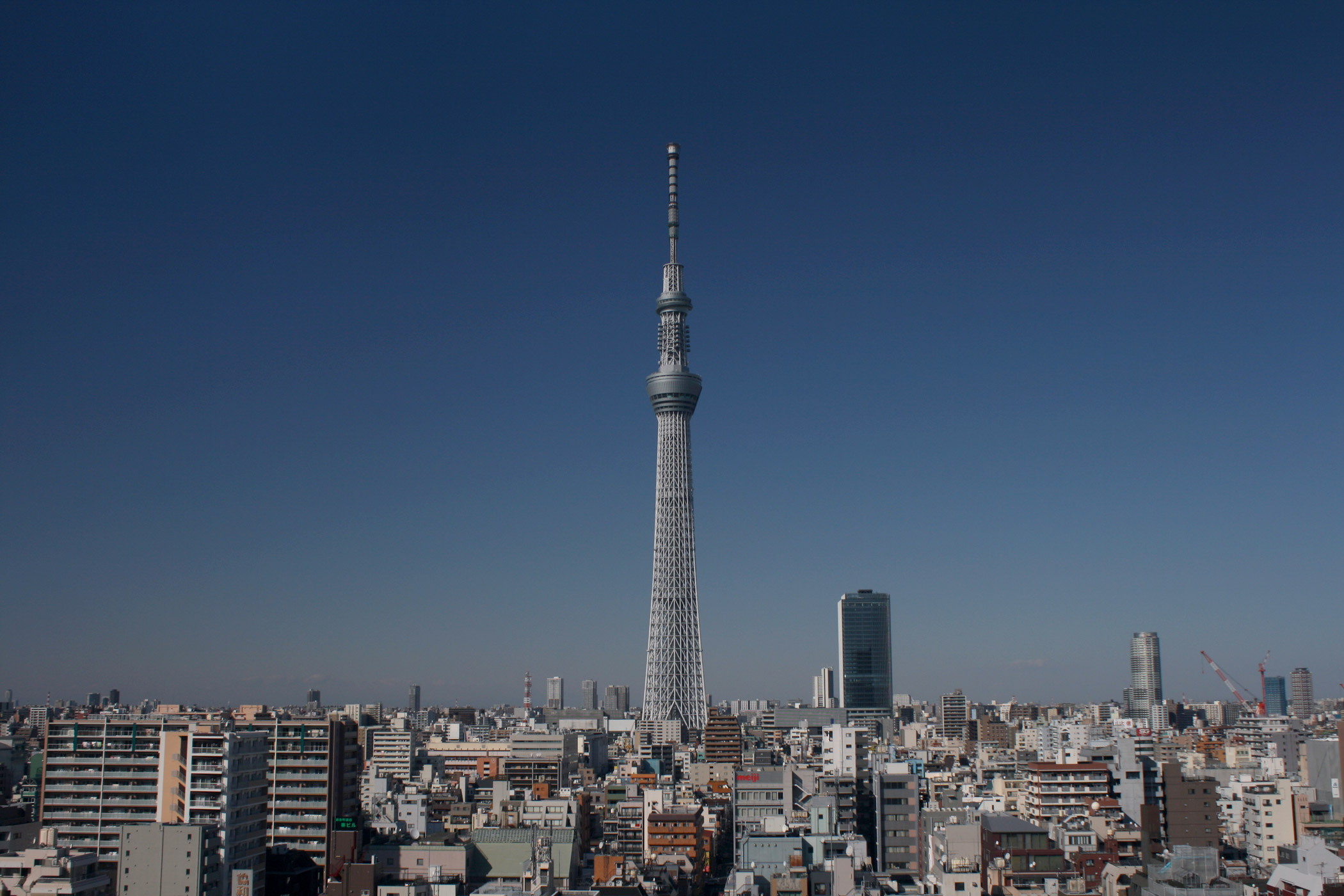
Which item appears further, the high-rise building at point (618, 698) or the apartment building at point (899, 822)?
the high-rise building at point (618, 698)

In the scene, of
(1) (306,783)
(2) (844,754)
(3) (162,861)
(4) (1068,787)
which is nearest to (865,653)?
(2) (844,754)

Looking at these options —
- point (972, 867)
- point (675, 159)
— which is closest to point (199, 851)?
point (972, 867)

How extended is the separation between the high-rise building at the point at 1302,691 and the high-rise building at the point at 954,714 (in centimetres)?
3448

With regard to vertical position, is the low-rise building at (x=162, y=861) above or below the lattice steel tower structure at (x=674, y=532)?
below

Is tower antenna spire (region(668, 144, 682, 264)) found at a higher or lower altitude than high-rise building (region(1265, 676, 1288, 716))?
higher

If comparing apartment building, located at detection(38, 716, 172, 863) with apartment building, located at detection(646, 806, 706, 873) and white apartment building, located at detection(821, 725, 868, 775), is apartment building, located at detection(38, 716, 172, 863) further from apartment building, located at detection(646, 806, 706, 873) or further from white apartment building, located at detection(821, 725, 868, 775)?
white apartment building, located at detection(821, 725, 868, 775)

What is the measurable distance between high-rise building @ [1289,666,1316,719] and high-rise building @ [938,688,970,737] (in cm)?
3448

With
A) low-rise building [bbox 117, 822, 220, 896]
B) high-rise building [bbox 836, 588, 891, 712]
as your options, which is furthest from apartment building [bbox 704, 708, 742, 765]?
high-rise building [bbox 836, 588, 891, 712]

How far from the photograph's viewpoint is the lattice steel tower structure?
236 feet

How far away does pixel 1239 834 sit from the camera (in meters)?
38.2

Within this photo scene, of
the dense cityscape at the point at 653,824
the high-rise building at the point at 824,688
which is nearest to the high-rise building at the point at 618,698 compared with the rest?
the high-rise building at the point at 824,688

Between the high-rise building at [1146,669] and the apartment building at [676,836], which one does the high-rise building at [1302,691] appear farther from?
the apartment building at [676,836]

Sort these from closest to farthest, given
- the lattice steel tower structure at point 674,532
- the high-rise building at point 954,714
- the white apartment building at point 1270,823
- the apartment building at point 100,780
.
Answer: the apartment building at point 100,780 < the white apartment building at point 1270,823 < the lattice steel tower structure at point 674,532 < the high-rise building at point 954,714

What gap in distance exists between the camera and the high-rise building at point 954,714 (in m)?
101
